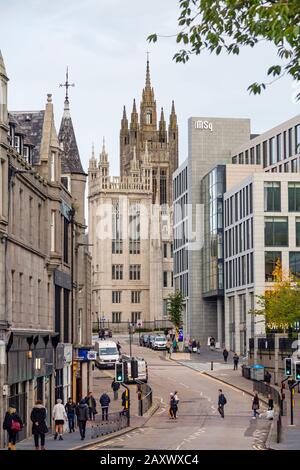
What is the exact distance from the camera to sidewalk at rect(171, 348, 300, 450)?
38.5m

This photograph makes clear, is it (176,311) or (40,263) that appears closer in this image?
(40,263)

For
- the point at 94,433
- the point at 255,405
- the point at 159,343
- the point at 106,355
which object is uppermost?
the point at 159,343

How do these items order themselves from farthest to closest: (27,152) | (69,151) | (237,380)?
(237,380)
(69,151)
(27,152)

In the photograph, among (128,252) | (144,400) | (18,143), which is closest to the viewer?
(18,143)

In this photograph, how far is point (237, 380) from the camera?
255 ft

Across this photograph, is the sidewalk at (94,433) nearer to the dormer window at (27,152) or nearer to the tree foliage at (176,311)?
the dormer window at (27,152)

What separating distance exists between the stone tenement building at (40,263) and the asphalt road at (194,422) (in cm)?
449

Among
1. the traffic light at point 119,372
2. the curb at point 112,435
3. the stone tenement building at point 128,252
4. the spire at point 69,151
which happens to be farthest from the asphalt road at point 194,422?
the stone tenement building at point 128,252

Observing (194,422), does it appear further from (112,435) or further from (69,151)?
(69,151)

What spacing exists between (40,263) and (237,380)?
34916 mm

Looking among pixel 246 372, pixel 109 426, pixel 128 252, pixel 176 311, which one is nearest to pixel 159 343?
pixel 176 311

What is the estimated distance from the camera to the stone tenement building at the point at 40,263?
124ft

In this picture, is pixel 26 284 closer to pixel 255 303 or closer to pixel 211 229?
pixel 255 303
